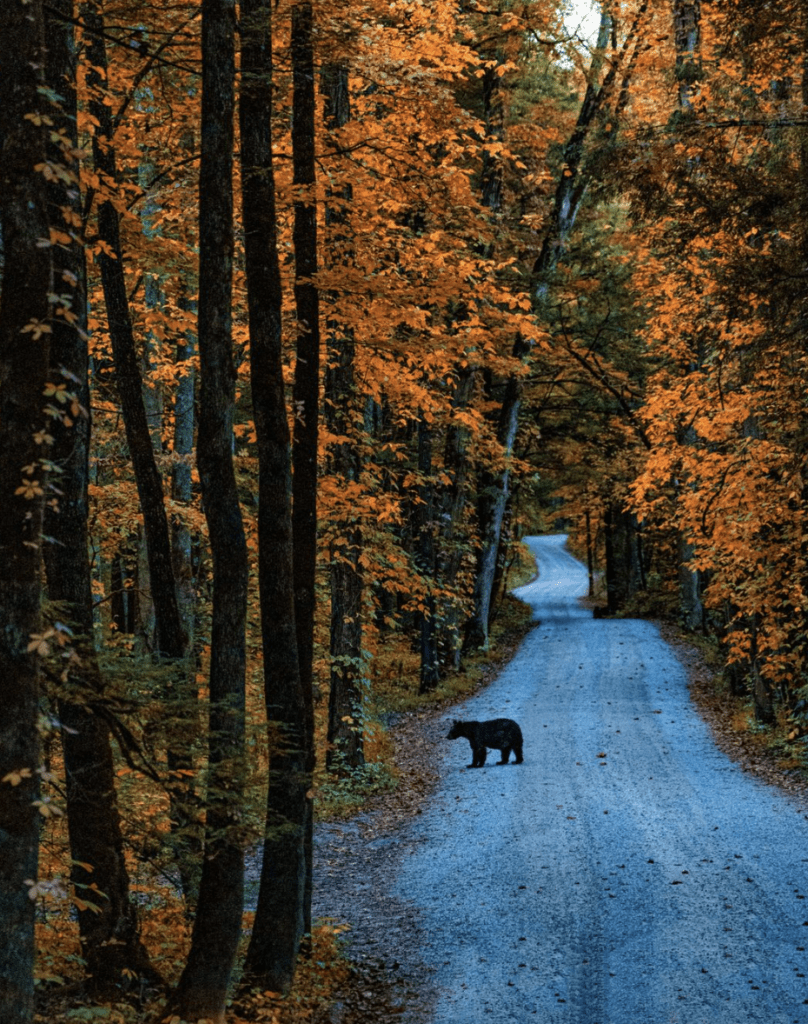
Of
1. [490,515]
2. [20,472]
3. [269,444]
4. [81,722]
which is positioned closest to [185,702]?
[81,722]

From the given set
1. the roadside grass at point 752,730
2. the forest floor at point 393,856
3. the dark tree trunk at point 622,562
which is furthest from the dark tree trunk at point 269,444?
the dark tree trunk at point 622,562

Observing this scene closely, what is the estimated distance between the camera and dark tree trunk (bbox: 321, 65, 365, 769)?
36.7 feet

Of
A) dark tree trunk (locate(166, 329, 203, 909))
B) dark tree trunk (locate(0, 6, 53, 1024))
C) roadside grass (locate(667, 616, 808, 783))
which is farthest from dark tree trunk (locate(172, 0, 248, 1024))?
roadside grass (locate(667, 616, 808, 783))

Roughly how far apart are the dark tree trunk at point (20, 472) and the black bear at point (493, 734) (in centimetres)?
1155

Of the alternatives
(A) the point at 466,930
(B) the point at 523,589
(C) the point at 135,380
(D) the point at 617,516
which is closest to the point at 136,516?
(C) the point at 135,380

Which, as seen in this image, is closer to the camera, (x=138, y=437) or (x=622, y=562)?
(x=138, y=437)

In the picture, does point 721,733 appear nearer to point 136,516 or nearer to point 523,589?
point 136,516

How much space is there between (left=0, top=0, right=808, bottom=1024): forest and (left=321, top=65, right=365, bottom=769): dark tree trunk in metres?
0.06

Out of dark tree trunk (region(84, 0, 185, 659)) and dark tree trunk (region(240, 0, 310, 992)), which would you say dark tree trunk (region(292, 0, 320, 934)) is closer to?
dark tree trunk (region(240, 0, 310, 992))

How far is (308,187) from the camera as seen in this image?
302 inches

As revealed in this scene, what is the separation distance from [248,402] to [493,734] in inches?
288

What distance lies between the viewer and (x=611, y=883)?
1002cm

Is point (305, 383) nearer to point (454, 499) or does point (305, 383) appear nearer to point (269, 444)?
point (269, 444)

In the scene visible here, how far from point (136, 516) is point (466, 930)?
882 centimetres
